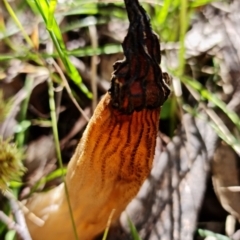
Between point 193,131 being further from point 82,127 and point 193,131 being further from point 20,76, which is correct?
point 20,76

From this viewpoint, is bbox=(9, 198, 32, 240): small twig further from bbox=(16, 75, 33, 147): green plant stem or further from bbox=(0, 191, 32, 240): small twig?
bbox=(16, 75, 33, 147): green plant stem

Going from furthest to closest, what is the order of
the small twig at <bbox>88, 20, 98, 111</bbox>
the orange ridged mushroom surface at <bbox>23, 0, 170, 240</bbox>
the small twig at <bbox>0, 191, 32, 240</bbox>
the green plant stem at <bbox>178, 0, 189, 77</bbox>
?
1. the small twig at <bbox>88, 20, 98, 111</bbox>
2. the green plant stem at <bbox>178, 0, 189, 77</bbox>
3. the small twig at <bbox>0, 191, 32, 240</bbox>
4. the orange ridged mushroom surface at <bbox>23, 0, 170, 240</bbox>

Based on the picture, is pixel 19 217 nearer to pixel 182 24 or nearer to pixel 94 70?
pixel 94 70

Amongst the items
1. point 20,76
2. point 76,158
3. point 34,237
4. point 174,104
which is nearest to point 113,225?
point 34,237

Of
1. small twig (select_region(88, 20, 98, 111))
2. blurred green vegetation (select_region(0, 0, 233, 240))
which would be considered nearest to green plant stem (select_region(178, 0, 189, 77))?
blurred green vegetation (select_region(0, 0, 233, 240))

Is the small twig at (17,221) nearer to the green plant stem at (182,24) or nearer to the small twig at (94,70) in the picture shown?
the small twig at (94,70)

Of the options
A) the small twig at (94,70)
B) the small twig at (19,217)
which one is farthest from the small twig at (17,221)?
the small twig at (94,70)

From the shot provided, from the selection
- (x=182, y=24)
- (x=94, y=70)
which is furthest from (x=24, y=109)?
(x=182, y=24)

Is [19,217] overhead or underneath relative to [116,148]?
underneath

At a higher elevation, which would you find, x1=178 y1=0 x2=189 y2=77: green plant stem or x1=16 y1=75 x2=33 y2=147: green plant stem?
x1=178 y1=0 x2=189 y2=77: green plant stem
